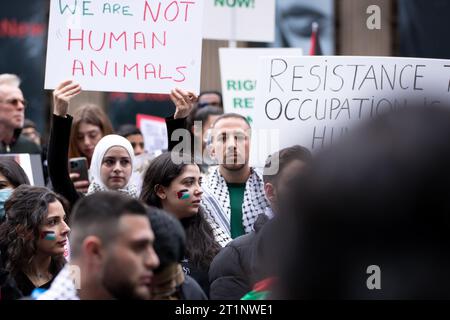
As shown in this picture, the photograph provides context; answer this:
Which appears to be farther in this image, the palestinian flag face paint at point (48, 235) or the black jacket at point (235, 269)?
the palestinian flag face paint at point (48, 235)

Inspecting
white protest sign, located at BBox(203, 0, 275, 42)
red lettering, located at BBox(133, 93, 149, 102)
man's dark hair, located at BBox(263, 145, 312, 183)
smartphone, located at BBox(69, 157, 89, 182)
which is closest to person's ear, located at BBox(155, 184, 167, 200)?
man's dark hair, located at BBox(263, 145, 312, 183)

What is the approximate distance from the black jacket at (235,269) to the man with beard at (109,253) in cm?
104

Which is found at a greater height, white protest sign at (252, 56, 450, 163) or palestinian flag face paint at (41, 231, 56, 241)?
white protest sign at (252, 56, 450, 163)

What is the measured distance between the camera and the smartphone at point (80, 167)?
17.9 feet

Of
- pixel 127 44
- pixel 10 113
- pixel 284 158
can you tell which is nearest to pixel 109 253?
pixel 284 158

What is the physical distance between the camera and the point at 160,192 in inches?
171

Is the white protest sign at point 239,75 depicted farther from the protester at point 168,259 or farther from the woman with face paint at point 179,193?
the protester at point 168,259

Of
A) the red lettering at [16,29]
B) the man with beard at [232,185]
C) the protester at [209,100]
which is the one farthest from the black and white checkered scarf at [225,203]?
the red lettering at [16,29]

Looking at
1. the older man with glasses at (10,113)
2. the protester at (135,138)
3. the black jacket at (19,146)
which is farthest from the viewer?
the protester at (135,138)

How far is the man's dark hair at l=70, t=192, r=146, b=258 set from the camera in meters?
2.31

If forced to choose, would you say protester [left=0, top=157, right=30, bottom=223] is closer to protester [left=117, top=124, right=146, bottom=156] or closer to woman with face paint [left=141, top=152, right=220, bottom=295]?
woman with face paint [left=141, top=152, right=220, bottom=295]

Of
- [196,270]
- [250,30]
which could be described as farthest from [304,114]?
[250,30]

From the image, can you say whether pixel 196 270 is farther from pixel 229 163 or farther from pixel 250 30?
pixel 250 30

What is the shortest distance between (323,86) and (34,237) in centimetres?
204
